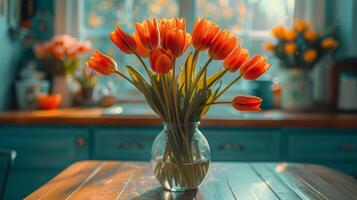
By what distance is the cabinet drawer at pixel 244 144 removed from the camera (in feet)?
7.25

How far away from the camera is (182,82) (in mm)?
1129

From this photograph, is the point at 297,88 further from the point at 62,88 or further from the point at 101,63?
the point at 101,63

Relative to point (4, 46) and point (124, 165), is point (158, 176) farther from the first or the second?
point (4, 46)

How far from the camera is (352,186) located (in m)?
1.22

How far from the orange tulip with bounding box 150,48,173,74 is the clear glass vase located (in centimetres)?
16

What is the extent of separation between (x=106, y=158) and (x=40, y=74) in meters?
0.79

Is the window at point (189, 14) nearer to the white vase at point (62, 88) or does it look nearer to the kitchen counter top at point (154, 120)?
the white vase at point (62, 88)

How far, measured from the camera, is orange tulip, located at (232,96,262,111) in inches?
41.9

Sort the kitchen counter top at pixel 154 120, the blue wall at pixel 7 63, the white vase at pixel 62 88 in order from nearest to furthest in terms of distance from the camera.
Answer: the kitchen counter top at pixel 154 120
the blue wall at pixel 7 63
the white vase at pixel 62 88

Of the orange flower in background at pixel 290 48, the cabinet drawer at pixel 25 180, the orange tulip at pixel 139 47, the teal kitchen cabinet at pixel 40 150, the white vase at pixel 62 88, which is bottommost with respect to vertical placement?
the cabinet drawer at pixel 25 180

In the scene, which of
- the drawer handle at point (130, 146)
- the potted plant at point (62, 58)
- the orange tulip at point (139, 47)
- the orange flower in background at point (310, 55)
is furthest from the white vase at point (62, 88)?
the orange tulip at point (139, 47)

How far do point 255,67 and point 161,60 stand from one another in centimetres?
24

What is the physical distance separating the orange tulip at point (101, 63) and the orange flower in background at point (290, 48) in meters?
1.70

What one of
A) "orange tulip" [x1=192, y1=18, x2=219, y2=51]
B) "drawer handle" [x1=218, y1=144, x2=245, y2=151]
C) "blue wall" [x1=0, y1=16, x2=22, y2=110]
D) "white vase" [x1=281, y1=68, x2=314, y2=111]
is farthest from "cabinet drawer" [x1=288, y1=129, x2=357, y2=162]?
"blue wall" [x1=0, y1=16, x2=22, y2=110]
